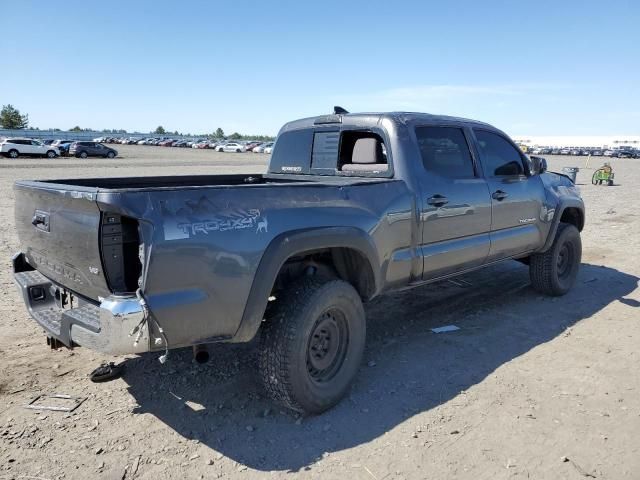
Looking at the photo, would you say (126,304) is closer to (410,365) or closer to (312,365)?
(312,365)

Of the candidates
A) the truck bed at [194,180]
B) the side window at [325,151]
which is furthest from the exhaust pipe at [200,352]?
the side window at [325,151]

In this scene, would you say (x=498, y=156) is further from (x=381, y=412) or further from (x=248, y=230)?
(x=248, y=230)

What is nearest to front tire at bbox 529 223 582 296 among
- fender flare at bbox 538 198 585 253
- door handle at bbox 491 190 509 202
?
fender flare at bbox 538 198 585 253

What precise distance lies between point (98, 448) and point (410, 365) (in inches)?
91.9

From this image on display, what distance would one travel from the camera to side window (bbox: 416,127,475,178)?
436 cm

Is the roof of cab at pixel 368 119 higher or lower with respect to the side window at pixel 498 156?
higher

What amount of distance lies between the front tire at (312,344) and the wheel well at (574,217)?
13.0ft

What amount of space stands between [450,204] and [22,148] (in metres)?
41.4

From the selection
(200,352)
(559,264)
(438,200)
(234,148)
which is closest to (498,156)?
(438,200)

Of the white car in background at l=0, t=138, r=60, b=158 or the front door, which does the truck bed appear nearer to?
the front door

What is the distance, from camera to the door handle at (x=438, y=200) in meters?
4.15

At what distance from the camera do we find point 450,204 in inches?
171

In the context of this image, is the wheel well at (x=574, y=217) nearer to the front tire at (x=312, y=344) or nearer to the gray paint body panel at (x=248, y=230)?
the gray paint body panel at (x=248, y=230)

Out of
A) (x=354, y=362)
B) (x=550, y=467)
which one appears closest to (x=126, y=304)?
(x=354, y=362)
